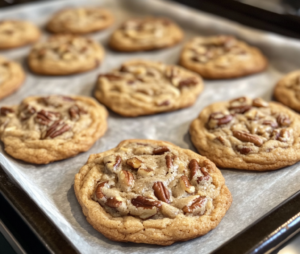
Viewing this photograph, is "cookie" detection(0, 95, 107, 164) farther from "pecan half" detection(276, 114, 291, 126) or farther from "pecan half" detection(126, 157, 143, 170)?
"pecan half" detection(276, 114, 291, 126)

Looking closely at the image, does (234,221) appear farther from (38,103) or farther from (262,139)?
(38,103)

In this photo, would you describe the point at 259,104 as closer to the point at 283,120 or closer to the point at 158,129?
the point at 283,120

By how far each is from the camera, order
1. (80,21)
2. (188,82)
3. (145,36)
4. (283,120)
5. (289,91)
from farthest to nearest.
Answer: (80,21) < (145,36) < (188,82) < (289,91) < (283,120)

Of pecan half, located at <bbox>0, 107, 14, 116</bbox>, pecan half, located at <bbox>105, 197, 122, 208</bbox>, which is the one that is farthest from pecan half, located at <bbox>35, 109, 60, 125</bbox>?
pecan half, located at <bbox>105, 197, 122, 208</bbox>

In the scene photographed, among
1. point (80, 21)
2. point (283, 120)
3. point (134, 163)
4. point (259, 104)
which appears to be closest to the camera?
point (134, 163)

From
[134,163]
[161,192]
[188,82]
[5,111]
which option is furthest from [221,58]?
[5,111]

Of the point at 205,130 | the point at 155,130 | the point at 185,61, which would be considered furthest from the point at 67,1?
the point at 205,130
